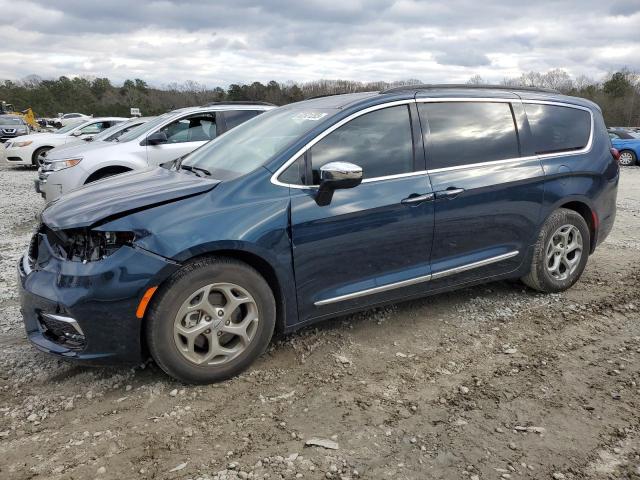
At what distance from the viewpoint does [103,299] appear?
9.43 ft

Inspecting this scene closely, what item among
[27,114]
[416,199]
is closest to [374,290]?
[416,199]

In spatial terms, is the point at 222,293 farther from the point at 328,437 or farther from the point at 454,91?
the point at 454,91

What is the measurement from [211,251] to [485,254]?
2237 mm

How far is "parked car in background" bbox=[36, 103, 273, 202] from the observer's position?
26.0ft

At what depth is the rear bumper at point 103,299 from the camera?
2871 mm

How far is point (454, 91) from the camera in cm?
415

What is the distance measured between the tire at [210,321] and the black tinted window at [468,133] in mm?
1646

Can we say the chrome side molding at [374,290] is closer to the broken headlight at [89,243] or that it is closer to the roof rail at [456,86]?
the broken headlight at [89,243]

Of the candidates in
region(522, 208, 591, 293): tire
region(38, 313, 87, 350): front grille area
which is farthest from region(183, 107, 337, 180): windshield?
Result: region(522, 208, 591, 293): tire

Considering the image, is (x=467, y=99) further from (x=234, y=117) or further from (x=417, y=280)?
(x=234, y=117)

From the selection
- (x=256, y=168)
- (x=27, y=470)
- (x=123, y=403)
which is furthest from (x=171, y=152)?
(x=27, y=470)

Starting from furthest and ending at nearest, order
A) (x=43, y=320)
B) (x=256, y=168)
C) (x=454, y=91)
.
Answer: (x=454, y=91) → (x=256, y=168) → (x=43, y=320)

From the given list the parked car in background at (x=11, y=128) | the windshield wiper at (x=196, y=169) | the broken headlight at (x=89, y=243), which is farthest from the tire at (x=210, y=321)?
the parked car in background at (x=11, y=128)

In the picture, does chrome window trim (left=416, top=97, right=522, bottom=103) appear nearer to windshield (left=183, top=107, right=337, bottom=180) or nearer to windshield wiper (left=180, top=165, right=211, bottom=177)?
windshield (left=183, top=107, right=337, bottom=180)
